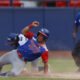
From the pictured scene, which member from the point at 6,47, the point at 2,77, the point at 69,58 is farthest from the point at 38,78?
the point at 6,47

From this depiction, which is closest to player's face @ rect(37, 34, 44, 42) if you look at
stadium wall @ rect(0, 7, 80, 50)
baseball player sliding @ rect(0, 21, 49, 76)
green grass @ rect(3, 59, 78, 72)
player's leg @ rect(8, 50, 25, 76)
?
baseball player sliding @ rect(0, 21, 49, 76)

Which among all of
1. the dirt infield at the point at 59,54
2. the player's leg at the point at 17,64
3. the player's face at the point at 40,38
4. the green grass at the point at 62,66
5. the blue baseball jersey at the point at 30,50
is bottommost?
the dirt infield at the point at 59,54

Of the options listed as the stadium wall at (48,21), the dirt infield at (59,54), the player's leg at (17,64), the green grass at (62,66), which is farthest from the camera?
the stadium wall at (48,21)

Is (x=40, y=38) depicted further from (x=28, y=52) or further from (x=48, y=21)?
(x=48, y=21)

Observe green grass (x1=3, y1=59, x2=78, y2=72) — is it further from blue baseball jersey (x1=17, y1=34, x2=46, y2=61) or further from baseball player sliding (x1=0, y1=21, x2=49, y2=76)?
blue baseball jersey (x1=17, y1=34, x2=46, y2=61)

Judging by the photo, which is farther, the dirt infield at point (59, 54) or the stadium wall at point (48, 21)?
the stadium wall at point (48, 21)

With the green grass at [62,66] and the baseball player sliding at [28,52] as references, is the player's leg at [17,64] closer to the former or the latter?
the baseball player sliding at [28,52]

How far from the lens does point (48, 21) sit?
1449 cm

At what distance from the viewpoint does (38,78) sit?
307 inches

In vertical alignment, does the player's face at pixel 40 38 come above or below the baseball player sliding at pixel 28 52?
above

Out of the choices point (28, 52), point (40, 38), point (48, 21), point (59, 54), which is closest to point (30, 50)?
point (28, 52)

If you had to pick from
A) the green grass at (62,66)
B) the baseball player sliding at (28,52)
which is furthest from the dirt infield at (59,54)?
the baseball player sliding at (28,52)

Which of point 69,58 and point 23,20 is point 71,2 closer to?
point 23,20

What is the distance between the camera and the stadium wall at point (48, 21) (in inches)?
565
